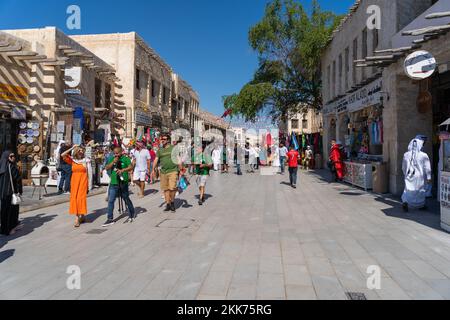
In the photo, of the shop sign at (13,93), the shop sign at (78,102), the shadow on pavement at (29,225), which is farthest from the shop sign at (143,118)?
the shadow on pavement at (29,225)

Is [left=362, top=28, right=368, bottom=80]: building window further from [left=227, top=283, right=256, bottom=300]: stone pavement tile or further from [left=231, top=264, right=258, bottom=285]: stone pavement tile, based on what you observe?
[left=227, top=283, right=256, bottom=300]: stone pavement tile

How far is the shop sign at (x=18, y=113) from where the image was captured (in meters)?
13.0

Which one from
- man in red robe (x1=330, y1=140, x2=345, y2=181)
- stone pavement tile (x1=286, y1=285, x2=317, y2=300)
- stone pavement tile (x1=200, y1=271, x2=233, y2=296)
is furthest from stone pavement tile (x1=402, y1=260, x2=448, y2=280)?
man in red robe (x1=330, y1=140, x2=345, y2=181)

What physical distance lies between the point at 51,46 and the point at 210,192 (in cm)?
916

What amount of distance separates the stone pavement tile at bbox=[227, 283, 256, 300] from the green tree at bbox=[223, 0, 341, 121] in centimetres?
2410

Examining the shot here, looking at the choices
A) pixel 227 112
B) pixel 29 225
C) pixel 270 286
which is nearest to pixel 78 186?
pixel 29 225

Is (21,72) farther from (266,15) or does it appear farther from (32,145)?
(266,15)

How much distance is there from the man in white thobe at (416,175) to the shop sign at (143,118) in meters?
17.8

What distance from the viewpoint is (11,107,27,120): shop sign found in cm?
1296

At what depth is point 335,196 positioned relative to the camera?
37.0 feet

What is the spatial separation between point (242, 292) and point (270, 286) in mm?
346

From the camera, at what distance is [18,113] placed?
13.2 m

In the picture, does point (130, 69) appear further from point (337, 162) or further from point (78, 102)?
point (337, 162)
